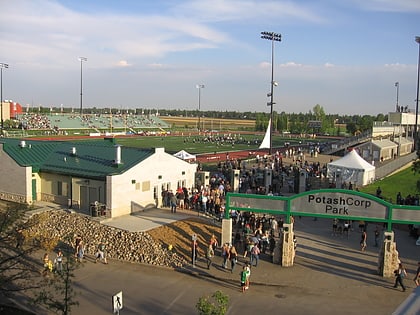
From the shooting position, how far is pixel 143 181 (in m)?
24.3

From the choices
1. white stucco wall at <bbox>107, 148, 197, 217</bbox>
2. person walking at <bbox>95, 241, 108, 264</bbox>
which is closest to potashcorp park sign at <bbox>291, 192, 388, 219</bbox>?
person walking at <bbox>95, 241, 108, 264</bbox>

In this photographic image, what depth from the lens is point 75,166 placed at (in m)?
25.1

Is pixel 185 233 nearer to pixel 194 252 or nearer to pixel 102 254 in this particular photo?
pixel 194 252

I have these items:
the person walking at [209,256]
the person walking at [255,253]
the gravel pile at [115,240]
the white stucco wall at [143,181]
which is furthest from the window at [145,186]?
the person walking at [255,253]

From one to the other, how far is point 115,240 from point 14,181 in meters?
10.0

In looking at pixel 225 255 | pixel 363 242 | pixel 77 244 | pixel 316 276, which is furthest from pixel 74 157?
pixel 363 242

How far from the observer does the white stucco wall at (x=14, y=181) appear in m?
25.7

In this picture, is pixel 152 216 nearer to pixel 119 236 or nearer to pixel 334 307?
pixel 119 236

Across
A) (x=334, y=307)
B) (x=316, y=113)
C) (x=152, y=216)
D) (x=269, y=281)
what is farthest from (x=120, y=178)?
(x=316, y=113)

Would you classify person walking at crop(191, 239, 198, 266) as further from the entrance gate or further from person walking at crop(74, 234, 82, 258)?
person walking at crop(74, 234, 82, 258)

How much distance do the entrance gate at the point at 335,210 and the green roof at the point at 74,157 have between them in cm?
825

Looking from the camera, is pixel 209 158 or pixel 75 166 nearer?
pixel 75 166

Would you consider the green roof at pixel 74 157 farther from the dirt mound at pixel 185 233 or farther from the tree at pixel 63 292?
the tree at pixel 63 292

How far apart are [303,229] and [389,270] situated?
20.7ft
